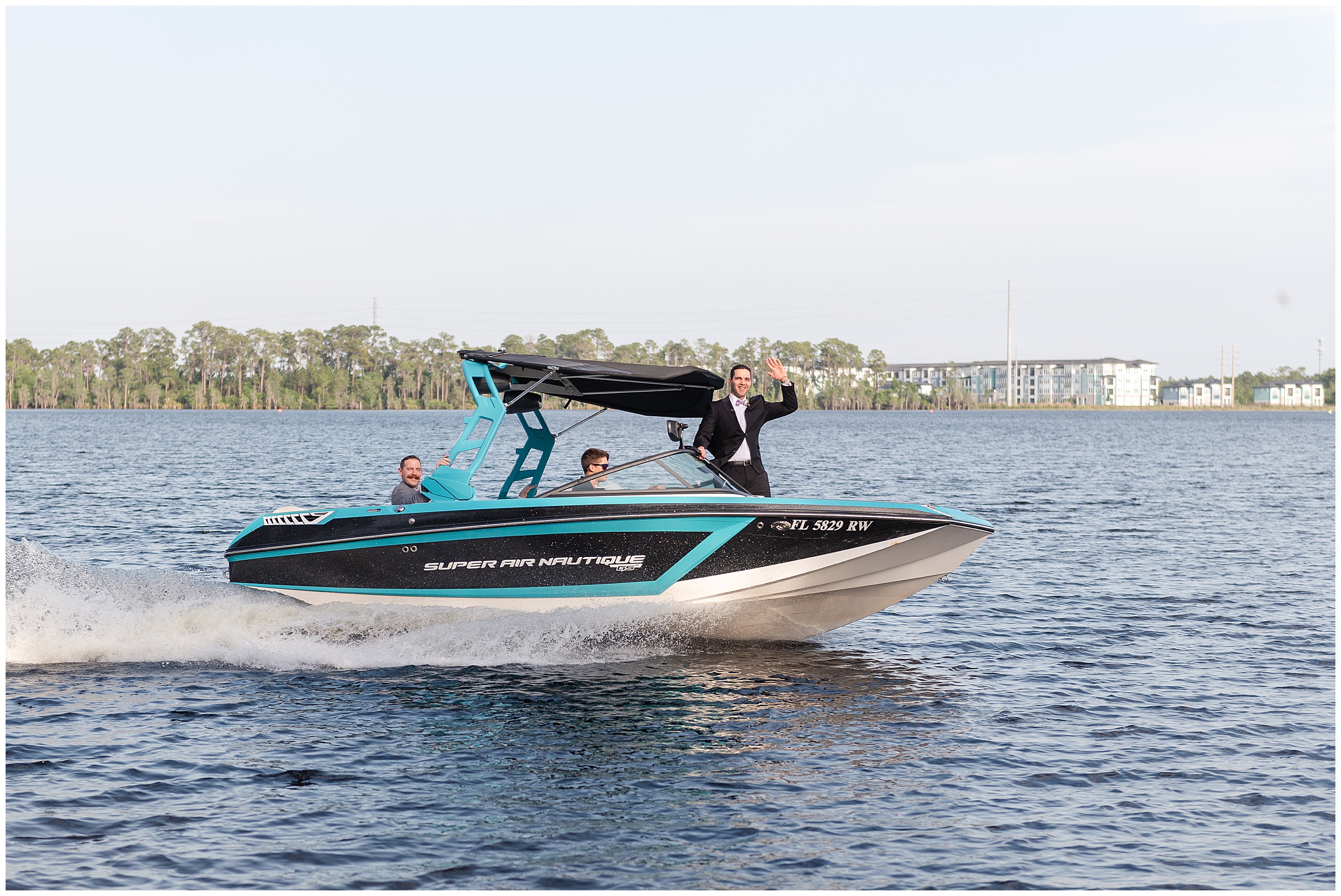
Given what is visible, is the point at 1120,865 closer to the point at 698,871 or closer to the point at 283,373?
the point at 698,871

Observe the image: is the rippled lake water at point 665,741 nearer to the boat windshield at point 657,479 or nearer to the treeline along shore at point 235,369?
the boat windshield at point 657,479

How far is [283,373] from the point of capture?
655ft

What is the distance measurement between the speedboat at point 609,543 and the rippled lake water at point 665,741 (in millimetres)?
385

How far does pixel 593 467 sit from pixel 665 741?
3218 millimetres

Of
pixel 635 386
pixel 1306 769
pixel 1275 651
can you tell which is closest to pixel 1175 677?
pixel 1275 651

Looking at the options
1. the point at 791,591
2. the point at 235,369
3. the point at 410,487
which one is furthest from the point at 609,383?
the point at 235,369

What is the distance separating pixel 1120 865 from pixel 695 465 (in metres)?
5.55

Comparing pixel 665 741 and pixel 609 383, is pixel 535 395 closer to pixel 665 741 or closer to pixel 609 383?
pixel 609 383

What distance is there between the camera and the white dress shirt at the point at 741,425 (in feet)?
37.6

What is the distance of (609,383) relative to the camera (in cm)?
1184

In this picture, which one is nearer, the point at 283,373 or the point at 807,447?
the point at 807,447

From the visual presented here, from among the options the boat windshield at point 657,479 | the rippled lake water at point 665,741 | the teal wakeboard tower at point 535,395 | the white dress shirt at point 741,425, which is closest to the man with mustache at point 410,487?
the teal wakeboard tower at point 535,395

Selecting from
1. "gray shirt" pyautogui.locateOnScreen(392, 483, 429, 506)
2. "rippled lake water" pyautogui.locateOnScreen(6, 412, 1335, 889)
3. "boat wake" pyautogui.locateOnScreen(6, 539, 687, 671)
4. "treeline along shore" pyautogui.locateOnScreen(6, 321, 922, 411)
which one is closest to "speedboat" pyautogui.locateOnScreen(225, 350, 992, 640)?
"boat wake" pyautogui.locateOnScreen(6, 539, 687, 671)

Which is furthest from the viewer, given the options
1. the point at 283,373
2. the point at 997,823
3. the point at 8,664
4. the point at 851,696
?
the point at 283,373
